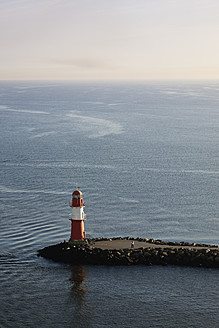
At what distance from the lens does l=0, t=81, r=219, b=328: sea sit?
26.3 metres

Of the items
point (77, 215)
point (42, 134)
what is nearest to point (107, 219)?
point (77, 215)

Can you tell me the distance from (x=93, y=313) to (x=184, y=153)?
5054cm

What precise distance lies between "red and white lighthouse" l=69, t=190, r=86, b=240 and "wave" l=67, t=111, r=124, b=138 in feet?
196

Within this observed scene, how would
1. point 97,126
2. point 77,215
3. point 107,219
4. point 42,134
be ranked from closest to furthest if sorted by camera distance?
point 77,215, point 107,219, point 42,134, point 97,126

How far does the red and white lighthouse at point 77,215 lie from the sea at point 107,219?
7.86 ft

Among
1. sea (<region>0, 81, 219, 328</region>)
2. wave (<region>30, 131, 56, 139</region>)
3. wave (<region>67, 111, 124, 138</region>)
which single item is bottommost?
sea (<region>0, 81, 219, 328</region>)

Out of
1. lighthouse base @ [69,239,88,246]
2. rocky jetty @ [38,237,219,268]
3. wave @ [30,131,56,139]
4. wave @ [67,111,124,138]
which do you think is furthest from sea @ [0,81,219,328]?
lighthouse base @ [69,239,88,246]

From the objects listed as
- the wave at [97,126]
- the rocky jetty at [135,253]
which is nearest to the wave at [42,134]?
the wave at [97,126]

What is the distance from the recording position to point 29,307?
2644 centimetres

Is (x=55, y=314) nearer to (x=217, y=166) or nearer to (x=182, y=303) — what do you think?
(x=182, y=303)

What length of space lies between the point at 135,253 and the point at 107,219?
988cm

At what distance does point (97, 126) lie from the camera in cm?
10794

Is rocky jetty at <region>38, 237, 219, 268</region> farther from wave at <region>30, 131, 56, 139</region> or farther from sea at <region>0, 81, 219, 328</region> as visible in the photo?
wave at <region>30, 131, 56, 139</region>

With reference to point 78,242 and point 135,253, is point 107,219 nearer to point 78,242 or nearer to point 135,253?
point 78,242
